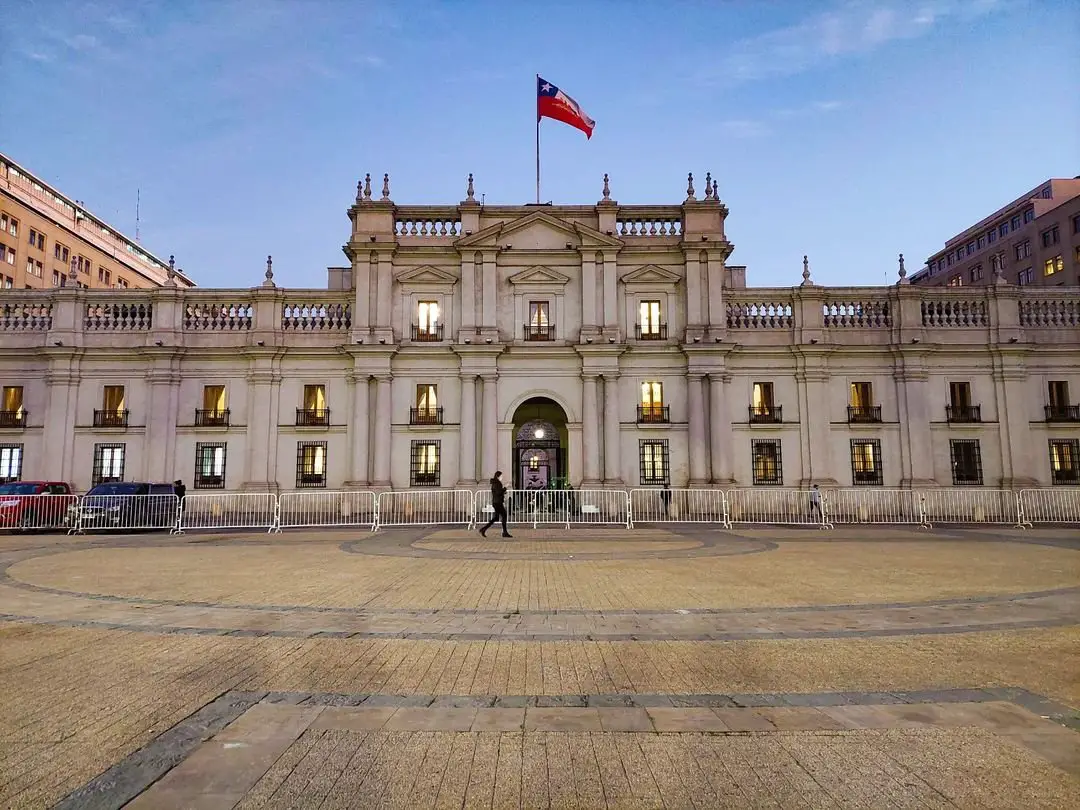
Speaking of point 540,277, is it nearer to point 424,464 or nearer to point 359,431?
point 424,464

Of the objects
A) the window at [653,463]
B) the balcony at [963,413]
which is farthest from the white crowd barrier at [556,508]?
the balcony at [963,413]

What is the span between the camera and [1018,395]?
28.9m

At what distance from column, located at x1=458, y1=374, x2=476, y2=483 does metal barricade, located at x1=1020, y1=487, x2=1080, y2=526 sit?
2154 cm

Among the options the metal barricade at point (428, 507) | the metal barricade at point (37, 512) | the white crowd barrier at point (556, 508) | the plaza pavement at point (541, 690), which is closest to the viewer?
the plaza pavement at point (541, 690)

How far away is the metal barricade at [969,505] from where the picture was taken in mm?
25625

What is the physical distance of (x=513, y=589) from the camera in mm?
10008

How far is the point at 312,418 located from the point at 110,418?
951 cm

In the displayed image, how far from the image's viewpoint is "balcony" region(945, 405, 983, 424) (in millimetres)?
29000

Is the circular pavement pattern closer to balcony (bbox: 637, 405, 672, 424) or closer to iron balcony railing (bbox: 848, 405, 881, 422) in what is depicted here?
balcony (bbox: 637, 405, 672, 424)

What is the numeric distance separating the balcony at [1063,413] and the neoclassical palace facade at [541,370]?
0.15 metres

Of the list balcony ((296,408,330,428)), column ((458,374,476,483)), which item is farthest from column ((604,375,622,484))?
balcony ((296,408,330,428))

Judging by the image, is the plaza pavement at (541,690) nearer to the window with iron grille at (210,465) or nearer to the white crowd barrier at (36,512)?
the white crowd barrier at (36,512)

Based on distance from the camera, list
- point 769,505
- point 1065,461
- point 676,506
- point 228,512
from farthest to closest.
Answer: point 1065,461, point 769,505, point 228,512, point 676,506

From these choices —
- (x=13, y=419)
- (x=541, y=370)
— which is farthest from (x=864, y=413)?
(x=13, y=419)
